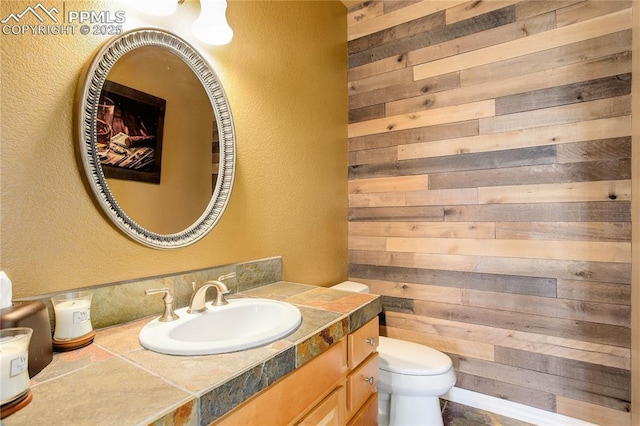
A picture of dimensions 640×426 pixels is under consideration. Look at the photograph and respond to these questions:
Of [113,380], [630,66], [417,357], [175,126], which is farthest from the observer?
[417,357]

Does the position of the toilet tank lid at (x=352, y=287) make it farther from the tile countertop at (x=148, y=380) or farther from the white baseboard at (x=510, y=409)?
the tile countertop at (x=148, y=380)

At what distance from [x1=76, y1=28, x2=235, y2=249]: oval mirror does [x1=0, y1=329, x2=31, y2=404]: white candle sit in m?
0.47

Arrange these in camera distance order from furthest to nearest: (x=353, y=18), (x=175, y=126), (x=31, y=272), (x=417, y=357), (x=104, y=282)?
(x=353, y=18)
(x=417, y=357)
(x=175, y=126)
(x=104, y=282)
(x=31, y=272)

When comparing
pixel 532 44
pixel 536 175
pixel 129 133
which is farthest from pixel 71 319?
pixel 532 44

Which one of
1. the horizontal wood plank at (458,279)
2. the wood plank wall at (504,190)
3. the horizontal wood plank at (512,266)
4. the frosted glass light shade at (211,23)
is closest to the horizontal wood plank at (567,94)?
the wood plank wall at (504,190)

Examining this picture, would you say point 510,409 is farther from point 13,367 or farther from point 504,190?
point 13,367

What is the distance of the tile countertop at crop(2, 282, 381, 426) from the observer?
0.58 meters

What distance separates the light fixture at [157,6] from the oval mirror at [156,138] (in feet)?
0.20

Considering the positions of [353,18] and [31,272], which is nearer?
[31,272]

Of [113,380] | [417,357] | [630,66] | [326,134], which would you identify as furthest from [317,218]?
[630,66]

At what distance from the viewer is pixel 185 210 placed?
1.24m

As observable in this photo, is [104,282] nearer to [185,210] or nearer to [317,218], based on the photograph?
[185,210]

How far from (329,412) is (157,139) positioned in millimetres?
1117

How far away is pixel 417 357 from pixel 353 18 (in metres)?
2.32
